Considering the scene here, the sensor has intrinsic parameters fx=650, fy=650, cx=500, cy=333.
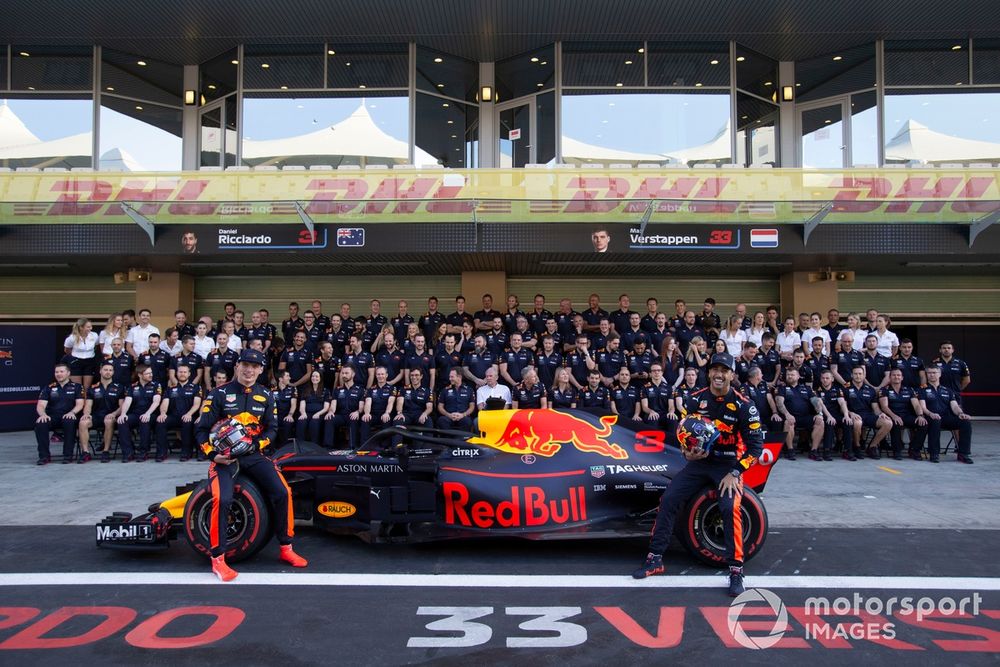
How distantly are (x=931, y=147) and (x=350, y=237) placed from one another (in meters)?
13.2

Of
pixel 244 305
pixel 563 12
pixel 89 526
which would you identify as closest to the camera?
pixel 89 526

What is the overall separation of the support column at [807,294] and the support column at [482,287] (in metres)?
6.48

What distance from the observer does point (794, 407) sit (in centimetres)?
1063

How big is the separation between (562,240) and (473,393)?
3772mm

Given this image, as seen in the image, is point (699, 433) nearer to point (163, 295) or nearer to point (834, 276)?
point (834, 276)

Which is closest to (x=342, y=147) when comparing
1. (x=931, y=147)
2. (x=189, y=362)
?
(x=189, y=362)

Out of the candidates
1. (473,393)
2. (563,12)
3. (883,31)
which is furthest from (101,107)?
(883,31)

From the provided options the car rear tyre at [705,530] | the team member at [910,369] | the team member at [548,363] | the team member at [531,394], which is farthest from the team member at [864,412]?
the car rear tyre at [705,530]

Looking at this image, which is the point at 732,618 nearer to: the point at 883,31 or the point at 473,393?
the point at 473,393

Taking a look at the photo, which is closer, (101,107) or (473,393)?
(473,393)

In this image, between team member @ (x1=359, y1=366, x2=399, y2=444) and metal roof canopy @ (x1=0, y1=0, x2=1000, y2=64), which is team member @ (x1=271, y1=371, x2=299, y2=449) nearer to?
team member @ (x1=359, y1=366, x2=399, y2=444)

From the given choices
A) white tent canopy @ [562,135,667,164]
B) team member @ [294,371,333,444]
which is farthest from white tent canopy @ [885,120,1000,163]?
team member @ [294,371,333,444]

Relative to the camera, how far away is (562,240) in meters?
12.4

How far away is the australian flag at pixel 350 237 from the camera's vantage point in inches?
490
